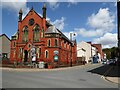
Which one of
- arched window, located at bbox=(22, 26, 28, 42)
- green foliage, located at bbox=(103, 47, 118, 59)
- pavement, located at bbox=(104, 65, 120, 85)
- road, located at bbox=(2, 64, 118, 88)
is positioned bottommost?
pavement, located at bbox=(104, 65, 120, 85)

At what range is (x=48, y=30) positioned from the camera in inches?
2210

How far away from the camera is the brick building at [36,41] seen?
54059 millimetres

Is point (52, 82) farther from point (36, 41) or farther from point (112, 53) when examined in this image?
point (112, 53)

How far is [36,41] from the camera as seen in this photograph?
5541 cm

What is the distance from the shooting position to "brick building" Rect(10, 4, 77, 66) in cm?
5406

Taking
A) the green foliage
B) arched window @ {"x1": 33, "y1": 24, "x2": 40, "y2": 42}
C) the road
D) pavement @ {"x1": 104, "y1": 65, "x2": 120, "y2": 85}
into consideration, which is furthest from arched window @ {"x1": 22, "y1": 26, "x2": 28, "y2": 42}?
the road

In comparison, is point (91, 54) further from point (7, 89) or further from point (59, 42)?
point (7, 89)

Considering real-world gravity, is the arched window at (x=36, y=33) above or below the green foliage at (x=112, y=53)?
above

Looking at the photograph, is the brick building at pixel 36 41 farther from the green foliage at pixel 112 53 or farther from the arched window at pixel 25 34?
the green foliage at pixel 112 53

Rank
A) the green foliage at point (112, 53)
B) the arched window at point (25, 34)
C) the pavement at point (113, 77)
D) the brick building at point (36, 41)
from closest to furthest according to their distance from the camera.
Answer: the pavement at point (113, 77)
the brick building at point (36, 41)
the arched window at point (25, 34)
the green foliage at point (112, 53)

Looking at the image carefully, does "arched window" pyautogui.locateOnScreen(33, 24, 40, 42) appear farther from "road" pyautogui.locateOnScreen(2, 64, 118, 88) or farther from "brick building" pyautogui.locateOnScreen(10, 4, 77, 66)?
"road" pyautogui.locateOnScreen(2, 64, 118, 88)

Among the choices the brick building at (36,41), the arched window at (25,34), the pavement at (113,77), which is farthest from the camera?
the arched window at (25,34)

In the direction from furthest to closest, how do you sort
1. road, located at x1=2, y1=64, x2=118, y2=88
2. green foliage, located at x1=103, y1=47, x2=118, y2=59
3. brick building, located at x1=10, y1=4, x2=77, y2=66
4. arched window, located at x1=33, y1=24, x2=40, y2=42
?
green foliage, located at x1=103, y1=47, x2=118, y2=59 < arched window, located at x1=33, y1=24, x2=40, y2=42 < brick building, located at x1=10, y1=4, x2=77, y2=66 < road, located at x1=2, y1=64, x2=118, y2=88

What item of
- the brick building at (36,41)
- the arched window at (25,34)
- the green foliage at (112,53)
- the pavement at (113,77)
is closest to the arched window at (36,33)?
the brick building at (36,41)
